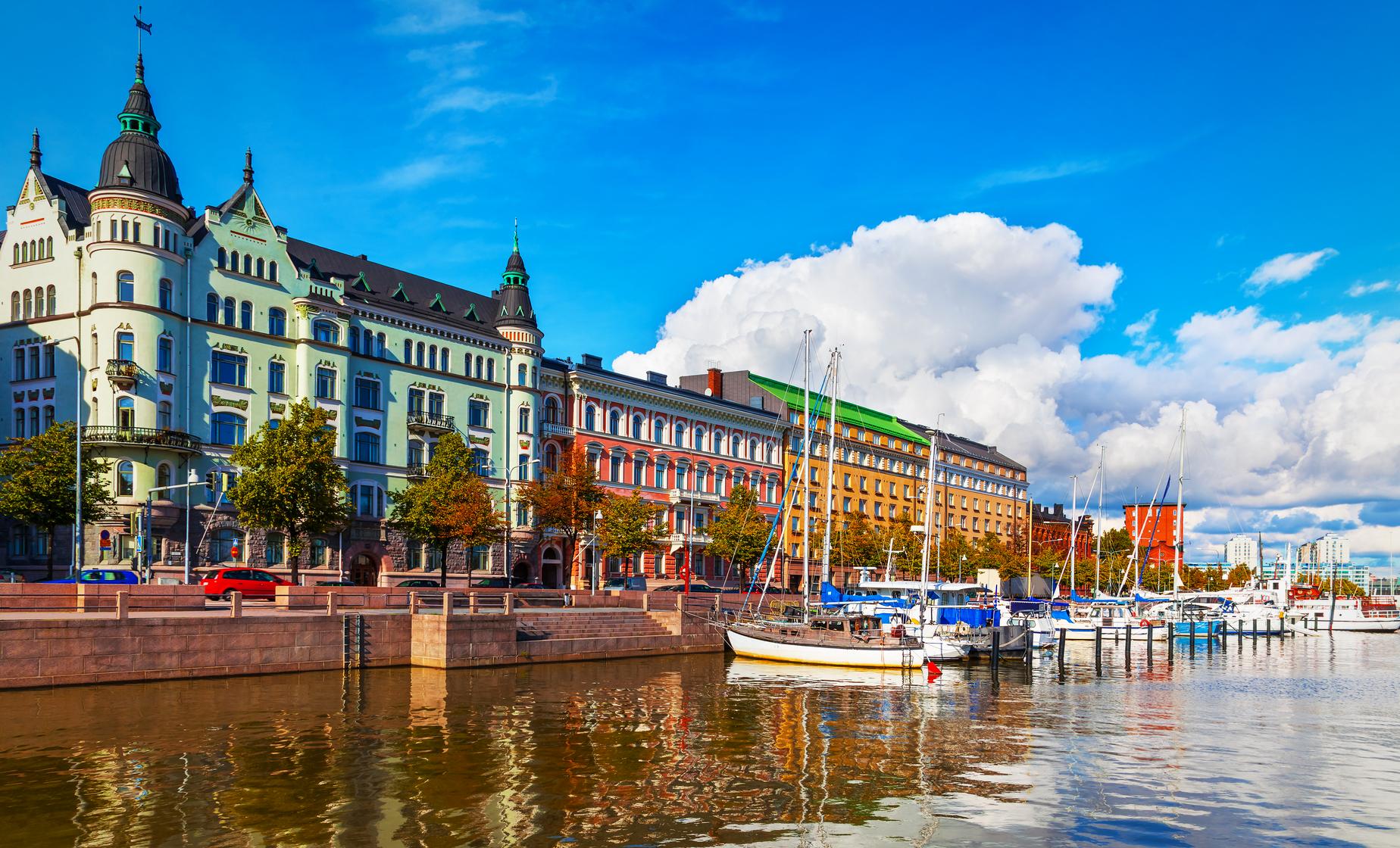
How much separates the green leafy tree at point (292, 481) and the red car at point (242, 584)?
6.51m

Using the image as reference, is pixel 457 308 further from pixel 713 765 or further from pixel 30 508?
pixel 713 765

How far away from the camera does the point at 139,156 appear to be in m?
62.6

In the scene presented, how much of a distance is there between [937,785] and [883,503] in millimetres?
100632

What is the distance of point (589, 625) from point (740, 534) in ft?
103

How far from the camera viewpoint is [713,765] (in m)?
26.1

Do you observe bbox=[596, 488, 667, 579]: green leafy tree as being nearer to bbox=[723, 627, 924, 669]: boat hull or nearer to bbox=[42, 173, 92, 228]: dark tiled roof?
bbox=[723, 627, 924, 669]: boat hull

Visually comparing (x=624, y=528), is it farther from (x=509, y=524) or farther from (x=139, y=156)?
(x=139, y=156)

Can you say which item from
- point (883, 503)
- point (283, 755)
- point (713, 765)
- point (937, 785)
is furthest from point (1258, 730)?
point (883, 503)

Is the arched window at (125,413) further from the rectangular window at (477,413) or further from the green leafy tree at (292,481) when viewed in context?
the rectangular window at (477,413)

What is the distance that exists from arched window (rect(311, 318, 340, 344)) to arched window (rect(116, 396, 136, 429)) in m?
12.1

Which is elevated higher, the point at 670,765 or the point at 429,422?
the point at 429,422

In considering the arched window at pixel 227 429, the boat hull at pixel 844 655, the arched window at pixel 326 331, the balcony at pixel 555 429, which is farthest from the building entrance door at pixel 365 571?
the boat hull at pixel 844 655

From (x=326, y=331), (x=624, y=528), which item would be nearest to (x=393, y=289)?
(x=326, y=331)

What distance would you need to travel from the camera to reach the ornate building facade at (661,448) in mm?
83812
